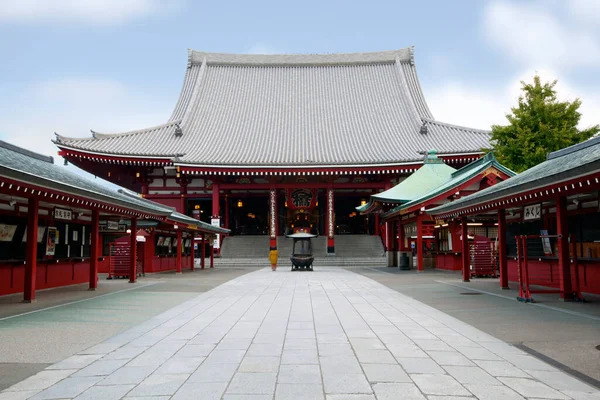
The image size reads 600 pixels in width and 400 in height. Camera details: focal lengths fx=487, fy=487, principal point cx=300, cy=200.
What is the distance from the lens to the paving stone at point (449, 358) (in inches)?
217

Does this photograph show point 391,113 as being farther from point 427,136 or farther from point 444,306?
point 444,306

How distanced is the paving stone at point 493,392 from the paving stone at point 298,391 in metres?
1.41

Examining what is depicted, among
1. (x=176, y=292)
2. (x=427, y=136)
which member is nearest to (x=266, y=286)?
(x=176, y=292)

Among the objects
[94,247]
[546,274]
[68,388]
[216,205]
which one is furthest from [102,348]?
[216,205]

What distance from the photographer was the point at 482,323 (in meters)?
8.18

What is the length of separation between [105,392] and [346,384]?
88.9 inches

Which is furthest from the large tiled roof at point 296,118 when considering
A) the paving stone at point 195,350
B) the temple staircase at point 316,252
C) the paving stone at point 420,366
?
the paving stone at point 420,366

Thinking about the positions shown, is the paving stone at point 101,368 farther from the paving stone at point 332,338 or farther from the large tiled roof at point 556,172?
the large tiled roof at point 556,172

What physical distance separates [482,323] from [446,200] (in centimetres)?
1400

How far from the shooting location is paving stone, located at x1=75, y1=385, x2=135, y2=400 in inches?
172

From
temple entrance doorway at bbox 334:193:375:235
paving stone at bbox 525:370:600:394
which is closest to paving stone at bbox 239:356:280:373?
paving stone at bbox 525:370:600:394

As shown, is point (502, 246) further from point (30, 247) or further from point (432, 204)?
point (30, 247)

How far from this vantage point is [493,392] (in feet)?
14.6

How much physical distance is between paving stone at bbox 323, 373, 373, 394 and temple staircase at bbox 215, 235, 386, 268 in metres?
24.4
